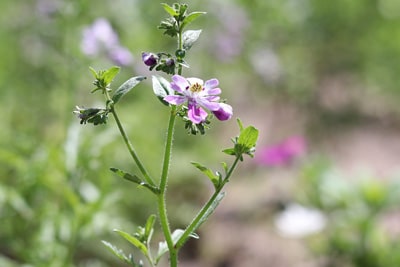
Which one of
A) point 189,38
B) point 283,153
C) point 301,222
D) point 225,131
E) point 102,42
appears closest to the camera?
point 189,38

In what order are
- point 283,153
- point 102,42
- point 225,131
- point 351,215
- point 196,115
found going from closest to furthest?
1. point 196,115
2. point 102,42
3. point 351,215
4. point 283,153
5. point 225,131

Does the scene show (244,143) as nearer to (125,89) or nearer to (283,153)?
(125,89)

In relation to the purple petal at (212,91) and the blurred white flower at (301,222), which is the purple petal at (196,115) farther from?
the blurred white flower at (301,222)

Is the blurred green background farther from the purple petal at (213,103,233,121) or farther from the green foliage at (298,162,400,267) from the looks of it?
the purple petal at (213,103,233,121)

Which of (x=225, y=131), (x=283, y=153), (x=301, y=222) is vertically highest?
(x=225, y=131)

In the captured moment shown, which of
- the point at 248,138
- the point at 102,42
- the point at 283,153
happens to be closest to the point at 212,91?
the point at 248,138

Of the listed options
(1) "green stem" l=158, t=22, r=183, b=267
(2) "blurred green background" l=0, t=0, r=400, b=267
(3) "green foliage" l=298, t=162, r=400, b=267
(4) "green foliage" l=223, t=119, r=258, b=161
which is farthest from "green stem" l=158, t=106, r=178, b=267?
(3) "green foliage" l=298, t=162, r=400, b=267
